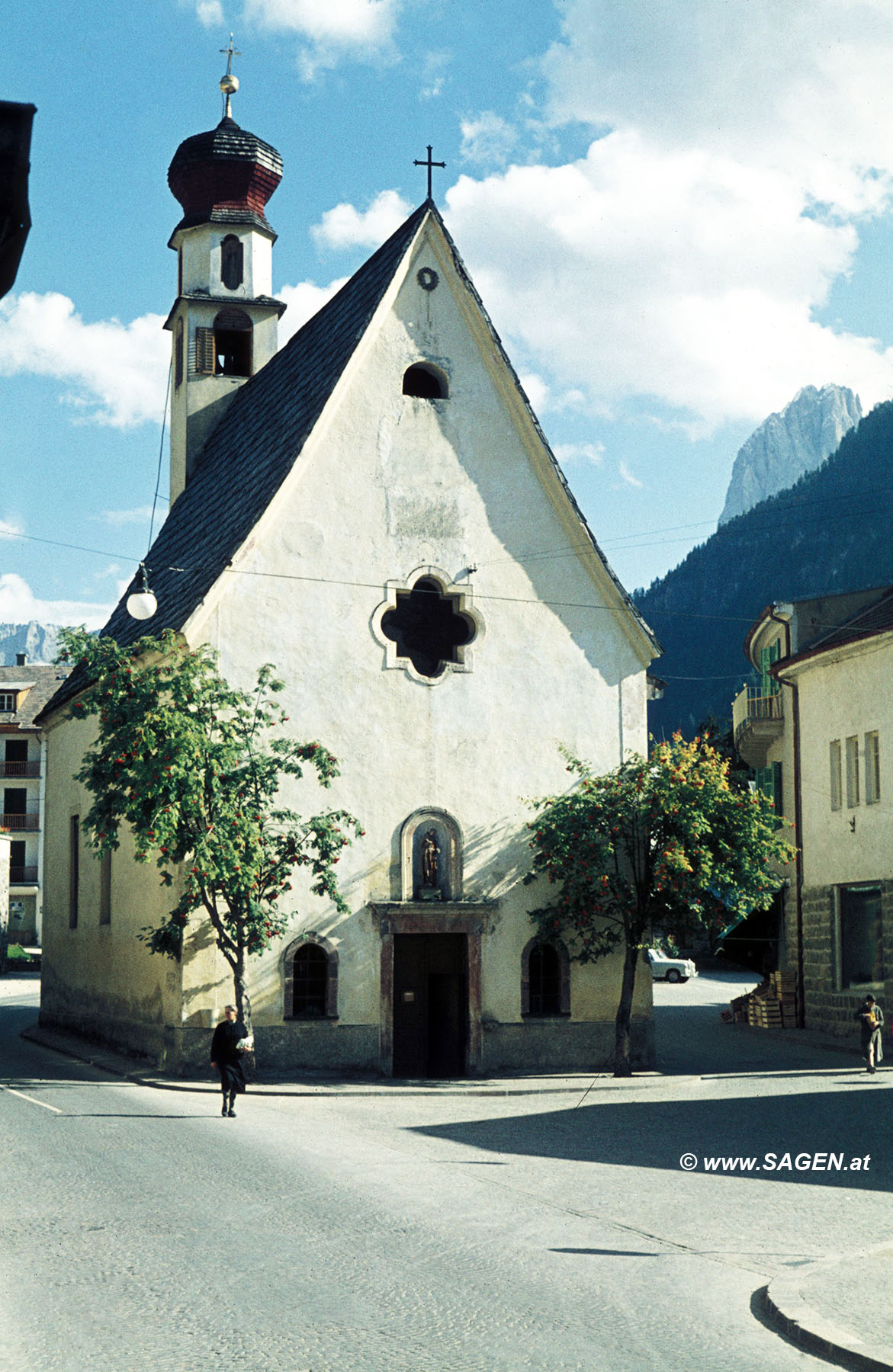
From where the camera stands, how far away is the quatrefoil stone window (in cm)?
2717

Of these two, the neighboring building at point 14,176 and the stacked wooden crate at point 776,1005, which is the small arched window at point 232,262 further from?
the neighboring building at point 14,176

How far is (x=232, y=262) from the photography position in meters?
35.6

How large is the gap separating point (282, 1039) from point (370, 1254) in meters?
14.7

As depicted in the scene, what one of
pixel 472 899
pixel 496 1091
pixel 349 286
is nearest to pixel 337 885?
pixel 472 899

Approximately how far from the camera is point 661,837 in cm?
2512

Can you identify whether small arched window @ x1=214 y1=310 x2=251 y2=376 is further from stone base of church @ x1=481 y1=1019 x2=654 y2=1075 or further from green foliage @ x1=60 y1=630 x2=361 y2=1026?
stone base of church @ x1=481 y1=1019 x2=654 y2=1075

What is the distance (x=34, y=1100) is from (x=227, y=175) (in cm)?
2392

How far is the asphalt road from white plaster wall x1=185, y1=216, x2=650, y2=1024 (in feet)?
17.5

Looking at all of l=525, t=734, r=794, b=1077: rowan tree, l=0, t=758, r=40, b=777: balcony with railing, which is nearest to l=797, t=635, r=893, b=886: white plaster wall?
l=525, t=734, r=794, b=1077: rowan tree

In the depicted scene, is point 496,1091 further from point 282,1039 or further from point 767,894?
point 767,894

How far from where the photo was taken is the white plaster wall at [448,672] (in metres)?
25.7

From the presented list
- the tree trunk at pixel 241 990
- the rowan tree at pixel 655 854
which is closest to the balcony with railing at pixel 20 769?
the rowan tree at pixel 655 854

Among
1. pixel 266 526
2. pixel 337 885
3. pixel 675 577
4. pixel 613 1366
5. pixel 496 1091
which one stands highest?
pixel 675 577

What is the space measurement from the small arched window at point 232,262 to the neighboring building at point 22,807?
161ft
